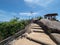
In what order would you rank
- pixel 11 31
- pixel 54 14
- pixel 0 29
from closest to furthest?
pixel 0 29
pixel 11 31
pixel 54 14

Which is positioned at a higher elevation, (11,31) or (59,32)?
(59,32)

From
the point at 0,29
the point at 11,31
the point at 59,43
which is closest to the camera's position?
the point at 59,43

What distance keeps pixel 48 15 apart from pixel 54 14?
3.80 feet

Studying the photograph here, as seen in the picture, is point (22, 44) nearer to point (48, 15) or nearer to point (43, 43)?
point (43, 43)

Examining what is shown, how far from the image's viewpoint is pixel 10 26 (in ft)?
40.6

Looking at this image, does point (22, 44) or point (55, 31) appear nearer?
point (22, 44)

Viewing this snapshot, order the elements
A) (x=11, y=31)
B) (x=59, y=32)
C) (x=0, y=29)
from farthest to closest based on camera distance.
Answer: (x=11, y=31), (x=0, y=29), (x=59, y=32)

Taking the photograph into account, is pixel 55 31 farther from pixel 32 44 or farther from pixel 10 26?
pixel 10 26

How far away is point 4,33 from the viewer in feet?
37.4

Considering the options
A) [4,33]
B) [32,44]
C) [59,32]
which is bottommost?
[4,33]

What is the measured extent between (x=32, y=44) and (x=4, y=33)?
807 cm

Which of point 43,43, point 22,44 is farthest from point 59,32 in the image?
point 22,44

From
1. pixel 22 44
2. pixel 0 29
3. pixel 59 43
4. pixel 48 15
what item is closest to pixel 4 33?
pixel 0 29

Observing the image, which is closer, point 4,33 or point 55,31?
point 55,31
